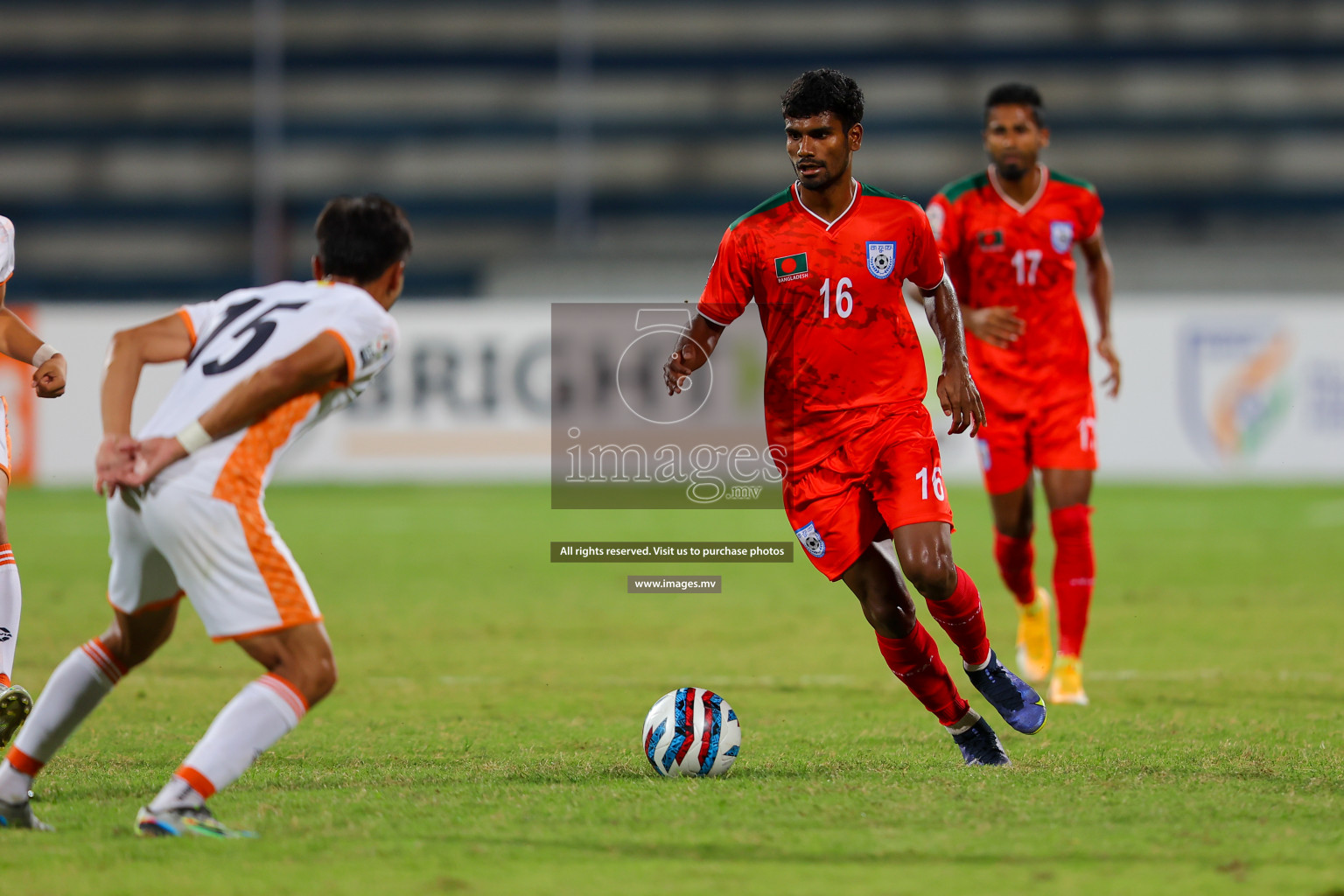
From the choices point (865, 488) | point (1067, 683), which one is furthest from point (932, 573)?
point (1067, 683)

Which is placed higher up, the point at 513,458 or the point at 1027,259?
the point at 1027,259

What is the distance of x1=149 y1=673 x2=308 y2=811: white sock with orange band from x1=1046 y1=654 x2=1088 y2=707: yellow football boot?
12.8 ft

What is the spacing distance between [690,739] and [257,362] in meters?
1.98

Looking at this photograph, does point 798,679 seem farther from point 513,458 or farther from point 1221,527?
point 513,458

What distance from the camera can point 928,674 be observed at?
5.34 metres

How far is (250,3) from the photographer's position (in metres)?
34.7

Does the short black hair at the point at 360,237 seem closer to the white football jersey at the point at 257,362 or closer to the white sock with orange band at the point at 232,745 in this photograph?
the white football jersey at the point at 257,362

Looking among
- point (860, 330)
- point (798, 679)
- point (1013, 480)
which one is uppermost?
point (860, 330)

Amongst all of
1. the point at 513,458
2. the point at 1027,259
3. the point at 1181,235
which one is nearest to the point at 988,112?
the point at 1027,259

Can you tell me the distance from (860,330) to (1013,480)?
222 centimetres

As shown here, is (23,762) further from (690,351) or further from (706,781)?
(690,351)

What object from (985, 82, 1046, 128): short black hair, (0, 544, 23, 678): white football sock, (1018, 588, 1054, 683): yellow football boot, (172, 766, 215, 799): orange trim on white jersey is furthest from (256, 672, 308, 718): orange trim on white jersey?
(985, 82, 1046, 128): short black hair

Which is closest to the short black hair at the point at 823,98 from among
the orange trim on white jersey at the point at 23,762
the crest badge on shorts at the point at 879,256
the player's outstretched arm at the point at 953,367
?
the crest badge on shorts at the point at 879,256

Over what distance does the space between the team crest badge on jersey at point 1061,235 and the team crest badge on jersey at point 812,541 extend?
2.59 m
